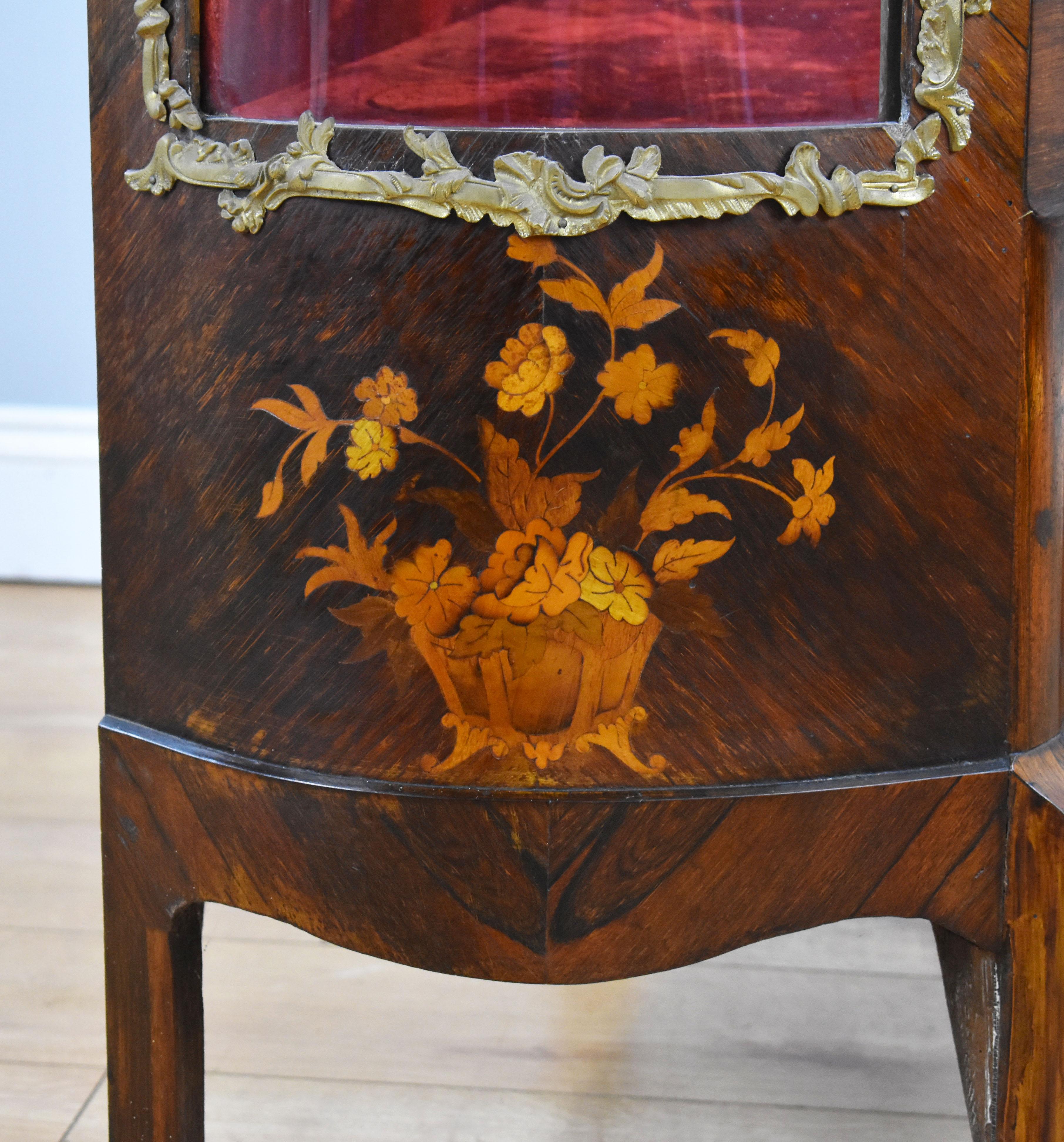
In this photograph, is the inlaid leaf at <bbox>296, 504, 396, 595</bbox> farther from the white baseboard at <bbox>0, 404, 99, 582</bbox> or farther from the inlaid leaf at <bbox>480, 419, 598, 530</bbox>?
the white baseboard at <bbox>0, 404, 99, 582</bbox>

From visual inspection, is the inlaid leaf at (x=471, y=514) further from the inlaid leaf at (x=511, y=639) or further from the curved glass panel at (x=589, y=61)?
the curved glass panel at (x=589, y=61)

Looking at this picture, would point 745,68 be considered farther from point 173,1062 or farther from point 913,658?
point 173,1062

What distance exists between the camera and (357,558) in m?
0.58

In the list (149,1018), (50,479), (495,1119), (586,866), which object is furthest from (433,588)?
(50,479)

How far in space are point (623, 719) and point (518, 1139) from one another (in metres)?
0.41

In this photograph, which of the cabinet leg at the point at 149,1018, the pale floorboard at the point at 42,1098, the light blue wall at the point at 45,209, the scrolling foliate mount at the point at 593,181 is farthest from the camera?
the light blue wall at the point at 45,209

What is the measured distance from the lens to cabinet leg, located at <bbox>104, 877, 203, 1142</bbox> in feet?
2.28

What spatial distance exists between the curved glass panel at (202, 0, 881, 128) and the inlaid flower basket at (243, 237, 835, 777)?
64 mm

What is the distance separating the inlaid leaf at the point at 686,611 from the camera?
0.57 meters

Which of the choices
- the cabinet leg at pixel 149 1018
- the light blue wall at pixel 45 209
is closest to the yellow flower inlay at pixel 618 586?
the cabinet leg at pixel 149 1018

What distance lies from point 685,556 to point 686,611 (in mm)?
22

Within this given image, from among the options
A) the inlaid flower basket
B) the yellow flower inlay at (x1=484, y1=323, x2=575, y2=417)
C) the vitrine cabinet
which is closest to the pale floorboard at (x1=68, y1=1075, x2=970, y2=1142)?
the vitrine cabinet

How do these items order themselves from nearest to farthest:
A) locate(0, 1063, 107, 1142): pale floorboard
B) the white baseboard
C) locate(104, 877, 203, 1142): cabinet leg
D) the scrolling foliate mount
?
the scrolling foliate mount, locate(104, 877, 203, 1142): cabinet leg, locate(0, 1063, 107, 1142): pale floorboard, the white baseboard

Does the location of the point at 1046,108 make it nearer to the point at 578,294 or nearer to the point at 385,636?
the point at 578,294
